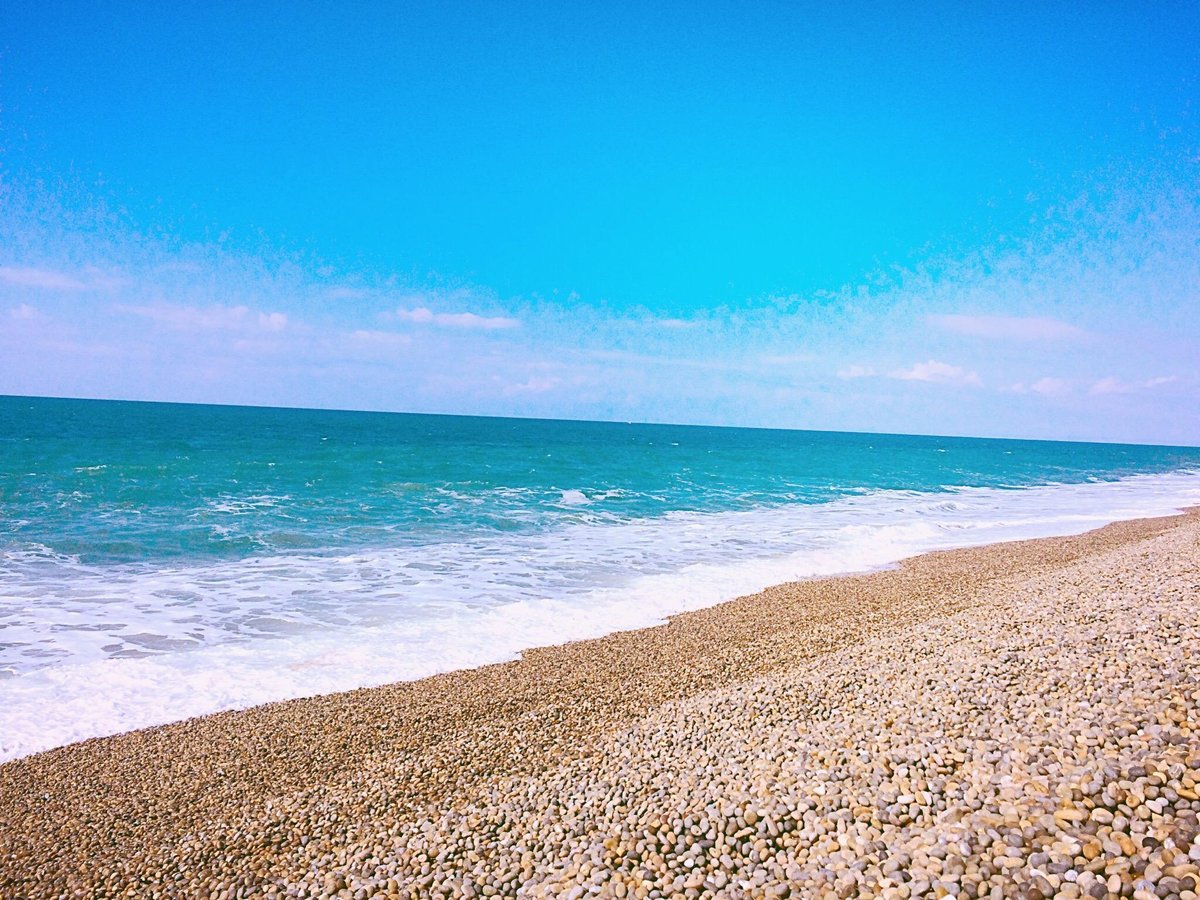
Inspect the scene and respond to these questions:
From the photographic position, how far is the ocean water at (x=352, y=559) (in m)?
10.2

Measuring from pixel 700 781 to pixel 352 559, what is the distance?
1519 cm

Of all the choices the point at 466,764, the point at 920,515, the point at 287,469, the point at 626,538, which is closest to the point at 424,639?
the point at 466,764

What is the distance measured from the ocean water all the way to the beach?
6.03 feet

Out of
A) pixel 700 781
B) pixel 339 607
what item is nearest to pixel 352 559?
pixel 339 607

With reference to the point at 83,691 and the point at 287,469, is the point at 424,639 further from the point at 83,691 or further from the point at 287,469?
the point at 287,469

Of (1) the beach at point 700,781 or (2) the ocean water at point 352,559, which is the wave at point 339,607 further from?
(1) the beach at point 700,781

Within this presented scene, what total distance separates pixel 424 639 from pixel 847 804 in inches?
342

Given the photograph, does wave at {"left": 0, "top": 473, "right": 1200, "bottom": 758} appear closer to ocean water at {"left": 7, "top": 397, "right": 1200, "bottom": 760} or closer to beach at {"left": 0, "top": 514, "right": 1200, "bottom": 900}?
ocean water at {"left": 7, "top": 397, "right": 1200, "bottom": 760}

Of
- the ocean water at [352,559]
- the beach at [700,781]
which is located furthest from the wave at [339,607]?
the beach at [700,781]

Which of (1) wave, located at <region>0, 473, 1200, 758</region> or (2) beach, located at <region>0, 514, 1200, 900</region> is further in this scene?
(1) wave, located at <region>0, 473, 1200, 758</region>

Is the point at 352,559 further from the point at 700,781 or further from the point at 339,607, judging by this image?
the point at 700,781

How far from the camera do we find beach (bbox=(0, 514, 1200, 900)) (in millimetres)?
4105

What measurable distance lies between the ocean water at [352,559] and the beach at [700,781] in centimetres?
184

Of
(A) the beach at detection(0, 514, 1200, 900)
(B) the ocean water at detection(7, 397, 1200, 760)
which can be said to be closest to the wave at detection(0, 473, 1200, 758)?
(B) the ocean water at detection(7, 397, 1200, 760)
